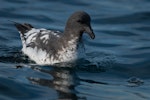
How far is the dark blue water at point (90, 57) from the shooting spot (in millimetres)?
11016

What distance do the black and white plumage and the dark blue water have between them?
0.22m

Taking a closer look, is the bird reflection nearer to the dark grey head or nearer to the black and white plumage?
the black and white plumage

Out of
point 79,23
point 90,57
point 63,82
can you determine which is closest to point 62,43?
point 79,23

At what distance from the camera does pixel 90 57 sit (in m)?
13.7

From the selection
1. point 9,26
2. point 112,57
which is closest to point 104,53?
point 112,57

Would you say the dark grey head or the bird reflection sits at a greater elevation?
the dark grey head

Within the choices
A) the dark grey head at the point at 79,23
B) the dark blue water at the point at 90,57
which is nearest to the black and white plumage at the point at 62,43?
the dark grey head at the point at 79,23

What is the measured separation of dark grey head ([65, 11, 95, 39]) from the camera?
12.3 m

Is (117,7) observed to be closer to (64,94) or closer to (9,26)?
(9,26)

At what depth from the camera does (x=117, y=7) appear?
18766mm

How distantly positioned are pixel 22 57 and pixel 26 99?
301 centimetres

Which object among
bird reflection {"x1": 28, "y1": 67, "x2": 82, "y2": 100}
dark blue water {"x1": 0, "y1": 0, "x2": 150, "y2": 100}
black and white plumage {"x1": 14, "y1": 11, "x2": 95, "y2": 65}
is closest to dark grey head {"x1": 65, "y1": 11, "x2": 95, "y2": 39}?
black and white plumage {"x1": 14, "y1": 11, "x2": 95, "y2": 65}

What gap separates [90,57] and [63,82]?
7.18 feet

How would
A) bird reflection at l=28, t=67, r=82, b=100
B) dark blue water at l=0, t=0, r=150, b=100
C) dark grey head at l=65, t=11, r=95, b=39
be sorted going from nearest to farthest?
bird reflection at l=28, t=67, r=82, b=100
dark blue water at l=0, t=0, r=150, b=100
dark grey head at l=65, t=11, r=95, b=39
